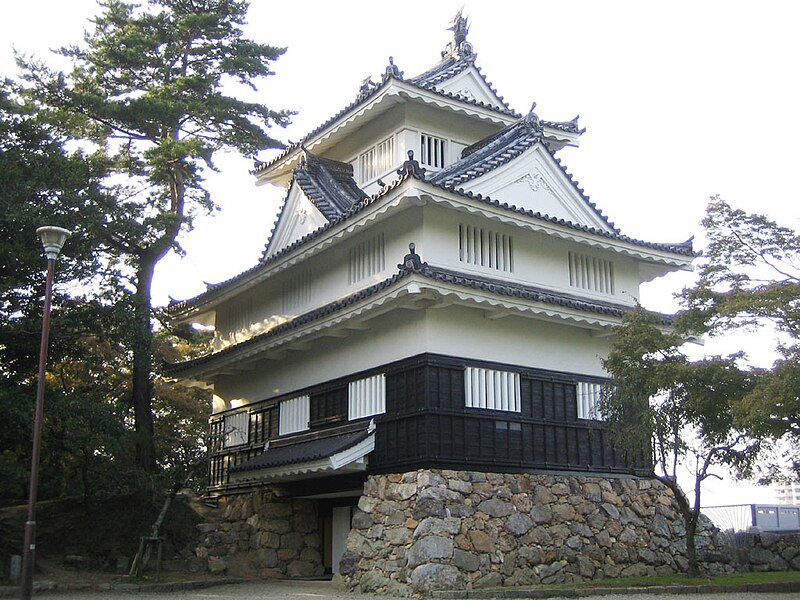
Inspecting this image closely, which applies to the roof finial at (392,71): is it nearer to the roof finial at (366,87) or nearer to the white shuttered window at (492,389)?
the roof finial at (366,87)

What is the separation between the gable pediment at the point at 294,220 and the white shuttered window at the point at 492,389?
290 inches

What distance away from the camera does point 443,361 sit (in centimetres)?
1834

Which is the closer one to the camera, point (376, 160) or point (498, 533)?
point (498, 533)

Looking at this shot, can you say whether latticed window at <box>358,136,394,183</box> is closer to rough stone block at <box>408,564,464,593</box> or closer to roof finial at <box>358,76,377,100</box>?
roof finial at <box>358,76,377,100</box>

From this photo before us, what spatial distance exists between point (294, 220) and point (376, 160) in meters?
2.98

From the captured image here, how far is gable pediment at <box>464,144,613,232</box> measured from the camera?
21.5m

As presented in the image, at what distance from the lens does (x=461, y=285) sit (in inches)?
699

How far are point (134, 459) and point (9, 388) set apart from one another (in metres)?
6.94

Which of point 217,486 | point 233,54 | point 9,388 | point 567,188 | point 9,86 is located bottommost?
point 217,486

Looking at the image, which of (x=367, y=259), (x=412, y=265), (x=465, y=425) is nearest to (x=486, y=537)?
(x=465, y=425)

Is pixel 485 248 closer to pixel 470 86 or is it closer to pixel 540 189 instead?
pixel 540 189

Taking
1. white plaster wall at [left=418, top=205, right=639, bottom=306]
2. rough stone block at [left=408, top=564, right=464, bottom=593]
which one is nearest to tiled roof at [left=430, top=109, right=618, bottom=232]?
white plaster wall at [left=418, top=205, right=639, bottom=306]

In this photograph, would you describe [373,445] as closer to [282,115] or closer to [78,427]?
[78,427]

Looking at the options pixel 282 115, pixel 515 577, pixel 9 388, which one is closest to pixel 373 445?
pixel 515 577
